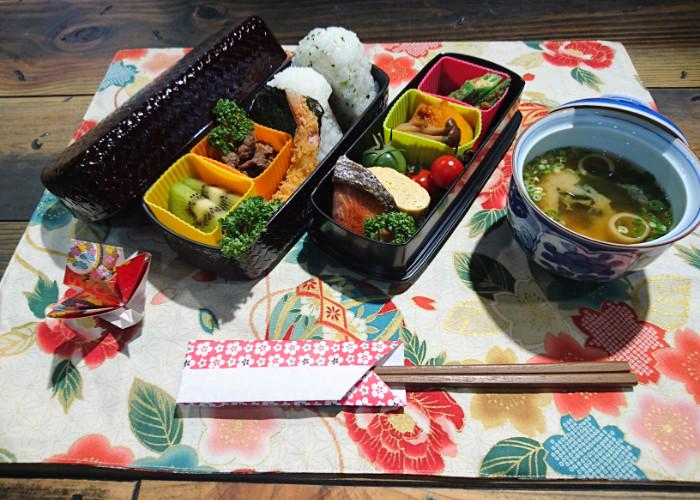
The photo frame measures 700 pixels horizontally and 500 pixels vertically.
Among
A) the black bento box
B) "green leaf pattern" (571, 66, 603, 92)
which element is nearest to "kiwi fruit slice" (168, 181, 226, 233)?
the black bento box

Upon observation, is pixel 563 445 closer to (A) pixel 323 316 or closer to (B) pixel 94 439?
(A) pixel 323 316

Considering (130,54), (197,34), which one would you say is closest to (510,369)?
(130,54)

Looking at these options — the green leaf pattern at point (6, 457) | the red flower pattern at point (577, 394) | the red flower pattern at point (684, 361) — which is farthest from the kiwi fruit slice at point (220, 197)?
the red flower pattern at point (684, 361)

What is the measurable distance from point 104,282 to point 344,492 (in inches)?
35.5

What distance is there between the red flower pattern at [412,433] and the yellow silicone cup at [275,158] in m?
0.83

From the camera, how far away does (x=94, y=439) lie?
1.26 metres

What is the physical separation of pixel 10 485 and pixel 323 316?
0.94 m

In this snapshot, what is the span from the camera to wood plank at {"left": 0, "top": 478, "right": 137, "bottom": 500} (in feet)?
4.01

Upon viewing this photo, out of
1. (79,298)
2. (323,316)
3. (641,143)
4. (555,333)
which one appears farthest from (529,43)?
(79,298)

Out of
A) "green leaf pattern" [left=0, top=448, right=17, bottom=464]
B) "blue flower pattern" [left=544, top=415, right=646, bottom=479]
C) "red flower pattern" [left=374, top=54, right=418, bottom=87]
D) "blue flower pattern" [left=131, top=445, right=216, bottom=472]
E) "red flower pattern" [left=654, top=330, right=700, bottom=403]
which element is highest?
"red flower pattern" [left=374, top=54, right=418, bottom=87]

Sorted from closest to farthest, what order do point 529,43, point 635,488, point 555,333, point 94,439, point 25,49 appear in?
1. point 635,488
2. point 94,439
3. point 555,333
4. point 529,43
5. point 25,49

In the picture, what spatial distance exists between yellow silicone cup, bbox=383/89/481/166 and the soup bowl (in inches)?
13.6

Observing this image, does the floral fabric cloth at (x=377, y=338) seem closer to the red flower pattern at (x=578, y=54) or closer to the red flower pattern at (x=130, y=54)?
the red flower pattern at (x=578, y=54)

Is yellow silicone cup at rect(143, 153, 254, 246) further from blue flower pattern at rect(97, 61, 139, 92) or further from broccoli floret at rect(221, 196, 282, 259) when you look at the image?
blue flower pattern at rect(97, 61, 139, 92)
